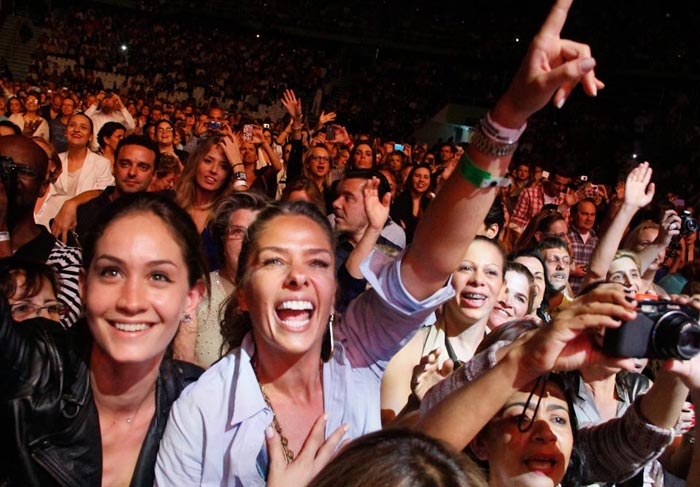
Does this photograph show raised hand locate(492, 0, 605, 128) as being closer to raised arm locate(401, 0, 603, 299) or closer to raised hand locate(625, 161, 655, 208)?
raised arm locate(401, 0, 603, 299)

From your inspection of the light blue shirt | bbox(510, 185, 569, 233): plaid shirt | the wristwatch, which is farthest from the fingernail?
bbox(510, 185, 569, 233): plaid shirt

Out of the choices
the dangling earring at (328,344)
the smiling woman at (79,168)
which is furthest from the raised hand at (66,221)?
the dangling earring at (328,344)

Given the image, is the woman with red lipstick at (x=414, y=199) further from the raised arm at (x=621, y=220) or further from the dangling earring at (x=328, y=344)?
the dangling earring at (x=328, y=344)

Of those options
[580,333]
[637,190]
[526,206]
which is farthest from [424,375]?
[526,206]

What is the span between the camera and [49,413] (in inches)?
63.5

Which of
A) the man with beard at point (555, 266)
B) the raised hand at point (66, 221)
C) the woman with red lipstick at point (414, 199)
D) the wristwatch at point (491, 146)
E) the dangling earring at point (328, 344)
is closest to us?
the wristwatch at point (491, 146)

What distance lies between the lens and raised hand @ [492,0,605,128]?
1.38 meters

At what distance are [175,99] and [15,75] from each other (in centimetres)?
650

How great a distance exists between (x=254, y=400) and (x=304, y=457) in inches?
7.6

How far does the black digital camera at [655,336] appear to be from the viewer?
1412mm

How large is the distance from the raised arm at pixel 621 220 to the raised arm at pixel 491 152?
221 centimetres

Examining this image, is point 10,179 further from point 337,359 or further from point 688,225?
point 688,225

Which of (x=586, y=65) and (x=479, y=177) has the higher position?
(x=586, y=65)

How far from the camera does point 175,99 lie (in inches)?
906
